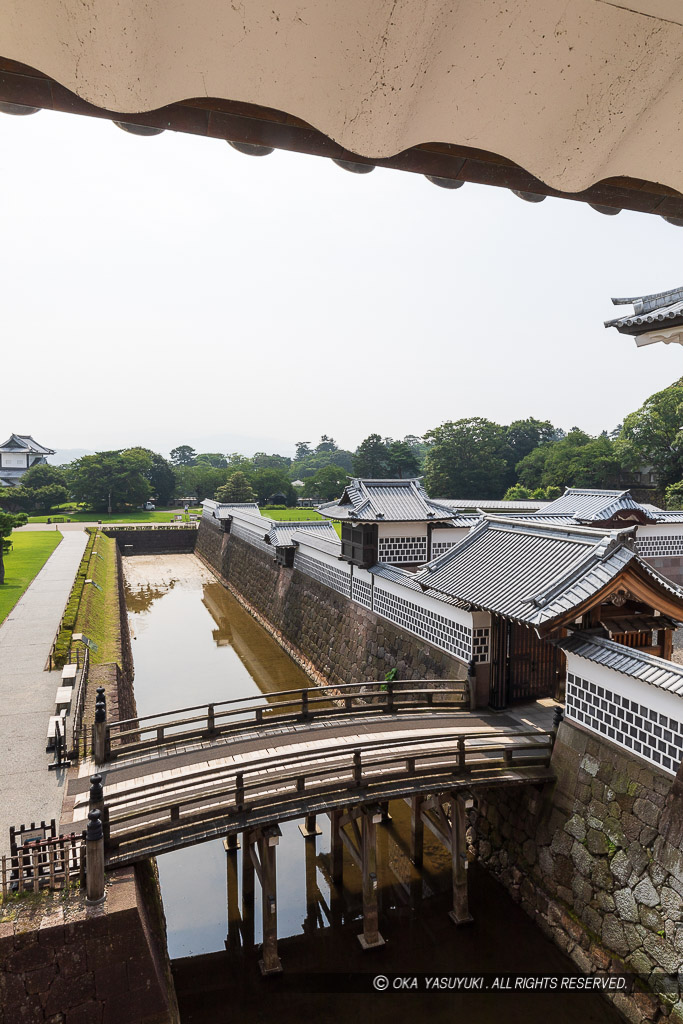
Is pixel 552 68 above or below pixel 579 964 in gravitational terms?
above

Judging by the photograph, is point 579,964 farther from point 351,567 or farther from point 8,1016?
point 351,567

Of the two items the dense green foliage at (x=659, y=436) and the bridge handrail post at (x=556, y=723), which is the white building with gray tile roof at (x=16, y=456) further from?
the bridge handrail post at (x=556, y=723)

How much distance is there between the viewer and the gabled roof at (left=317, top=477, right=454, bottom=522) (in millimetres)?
17594

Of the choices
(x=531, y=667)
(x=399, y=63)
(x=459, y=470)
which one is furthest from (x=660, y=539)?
(x=459, y=470)

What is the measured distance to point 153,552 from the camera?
48438mm

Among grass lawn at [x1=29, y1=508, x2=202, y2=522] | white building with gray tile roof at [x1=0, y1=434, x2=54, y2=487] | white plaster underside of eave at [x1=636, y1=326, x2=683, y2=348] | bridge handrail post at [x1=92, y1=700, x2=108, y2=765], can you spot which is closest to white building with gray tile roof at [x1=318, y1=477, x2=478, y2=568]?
bridge handrail post at [x1=92, y1=700, x2=108, y2=765]

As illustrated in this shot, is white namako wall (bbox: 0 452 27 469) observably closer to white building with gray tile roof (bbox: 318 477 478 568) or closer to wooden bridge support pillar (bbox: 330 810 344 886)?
white building with gray tile roof (bbox: 318 477 478 568)

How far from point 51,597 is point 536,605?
2082 centimetres

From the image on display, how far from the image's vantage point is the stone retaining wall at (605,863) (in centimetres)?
755

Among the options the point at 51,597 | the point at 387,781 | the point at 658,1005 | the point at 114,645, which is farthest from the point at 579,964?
the point at 51,597

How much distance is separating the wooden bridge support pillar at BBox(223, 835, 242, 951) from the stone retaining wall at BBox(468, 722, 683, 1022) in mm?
4512

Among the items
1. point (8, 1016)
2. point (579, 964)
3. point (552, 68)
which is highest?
point (552, 68)

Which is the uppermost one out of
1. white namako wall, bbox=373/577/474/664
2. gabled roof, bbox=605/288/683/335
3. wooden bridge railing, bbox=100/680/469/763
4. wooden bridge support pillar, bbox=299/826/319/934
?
gabled roof, bbox=605/288/683/335

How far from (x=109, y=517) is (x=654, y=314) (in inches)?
2407
